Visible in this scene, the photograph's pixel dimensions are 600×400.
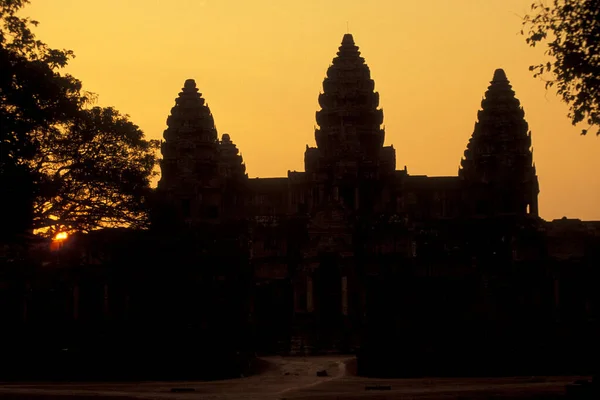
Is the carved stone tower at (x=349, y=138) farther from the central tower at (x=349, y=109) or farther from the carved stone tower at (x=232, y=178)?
the carved stone tower at (x=232, y=178)

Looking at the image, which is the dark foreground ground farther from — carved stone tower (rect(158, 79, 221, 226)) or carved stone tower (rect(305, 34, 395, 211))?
carved stone tower (rect(158, 79, 221, 226))

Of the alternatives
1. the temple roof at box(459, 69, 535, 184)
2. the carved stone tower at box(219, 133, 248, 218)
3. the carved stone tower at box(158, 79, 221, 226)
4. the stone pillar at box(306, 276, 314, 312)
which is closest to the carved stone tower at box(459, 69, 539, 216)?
the temple roof at box(459, 69, 535, 184)

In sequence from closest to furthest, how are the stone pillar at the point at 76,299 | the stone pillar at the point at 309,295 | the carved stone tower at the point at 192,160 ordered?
the stone pillar at the point at 309,295, the stone pillar at the point at 76,299, the carved stone tower at the point at 192,160

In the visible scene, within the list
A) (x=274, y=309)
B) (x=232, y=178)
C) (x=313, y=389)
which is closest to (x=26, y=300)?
(x=274, y=309)

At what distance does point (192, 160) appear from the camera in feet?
287

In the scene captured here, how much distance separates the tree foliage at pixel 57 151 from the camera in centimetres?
3128

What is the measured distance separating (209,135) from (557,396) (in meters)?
62.5

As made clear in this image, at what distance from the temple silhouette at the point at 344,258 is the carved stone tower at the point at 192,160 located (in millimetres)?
129

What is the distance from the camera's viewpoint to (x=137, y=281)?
2537 inches

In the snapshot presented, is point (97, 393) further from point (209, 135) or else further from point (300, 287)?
point (209, 135)

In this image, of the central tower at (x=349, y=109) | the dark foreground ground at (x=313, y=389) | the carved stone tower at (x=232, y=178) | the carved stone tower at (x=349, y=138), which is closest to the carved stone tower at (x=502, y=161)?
the carved stone tower at (x=349, y=138)

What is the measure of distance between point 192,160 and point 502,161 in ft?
78.6

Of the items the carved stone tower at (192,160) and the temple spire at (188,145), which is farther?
the temple spire at (188,145)

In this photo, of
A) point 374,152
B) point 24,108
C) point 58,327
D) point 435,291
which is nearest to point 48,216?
point 24,108
